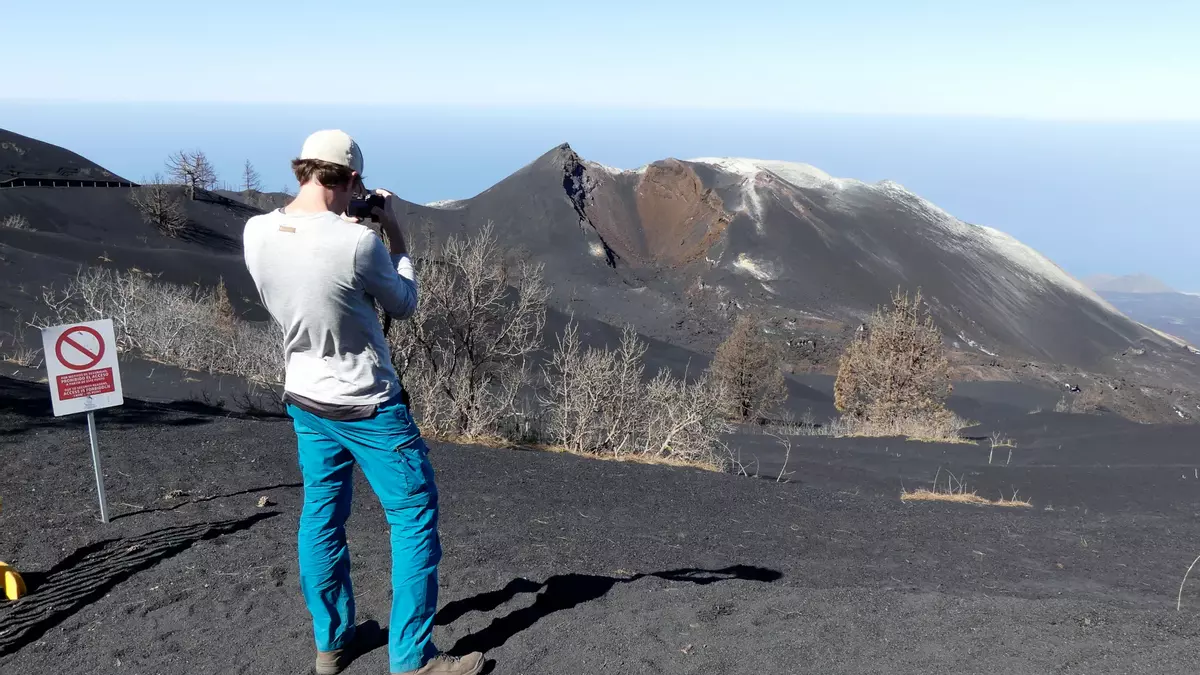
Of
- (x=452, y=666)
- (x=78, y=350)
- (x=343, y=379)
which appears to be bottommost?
(x=452, y=666)

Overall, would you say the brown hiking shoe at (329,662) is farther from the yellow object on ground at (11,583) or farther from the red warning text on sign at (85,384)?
the red warning text on sign at (85,384)

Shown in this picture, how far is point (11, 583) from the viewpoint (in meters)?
3.71

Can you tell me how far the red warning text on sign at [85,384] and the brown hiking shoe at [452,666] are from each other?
2817mm

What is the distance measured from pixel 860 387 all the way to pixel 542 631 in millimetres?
17400

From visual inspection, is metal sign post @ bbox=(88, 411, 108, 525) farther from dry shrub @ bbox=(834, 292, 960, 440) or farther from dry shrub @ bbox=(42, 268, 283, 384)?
dry shrub @ bbox=(834, 292, 960, 440)

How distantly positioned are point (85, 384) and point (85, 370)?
0.24 ft

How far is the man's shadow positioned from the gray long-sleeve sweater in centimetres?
112

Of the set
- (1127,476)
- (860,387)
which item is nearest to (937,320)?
(860,387)

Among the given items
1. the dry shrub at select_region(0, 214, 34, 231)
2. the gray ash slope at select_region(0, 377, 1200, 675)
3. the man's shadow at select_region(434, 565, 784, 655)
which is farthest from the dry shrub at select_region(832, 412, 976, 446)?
the dry shrub at select_region(0, 214, 34, 231)

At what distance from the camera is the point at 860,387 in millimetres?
19609

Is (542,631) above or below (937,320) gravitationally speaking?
above

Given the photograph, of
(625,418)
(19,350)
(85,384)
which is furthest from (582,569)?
(19,350)

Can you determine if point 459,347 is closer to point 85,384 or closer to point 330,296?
point 85,384

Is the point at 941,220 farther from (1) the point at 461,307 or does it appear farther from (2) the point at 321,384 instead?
(2) the point at 321,384
